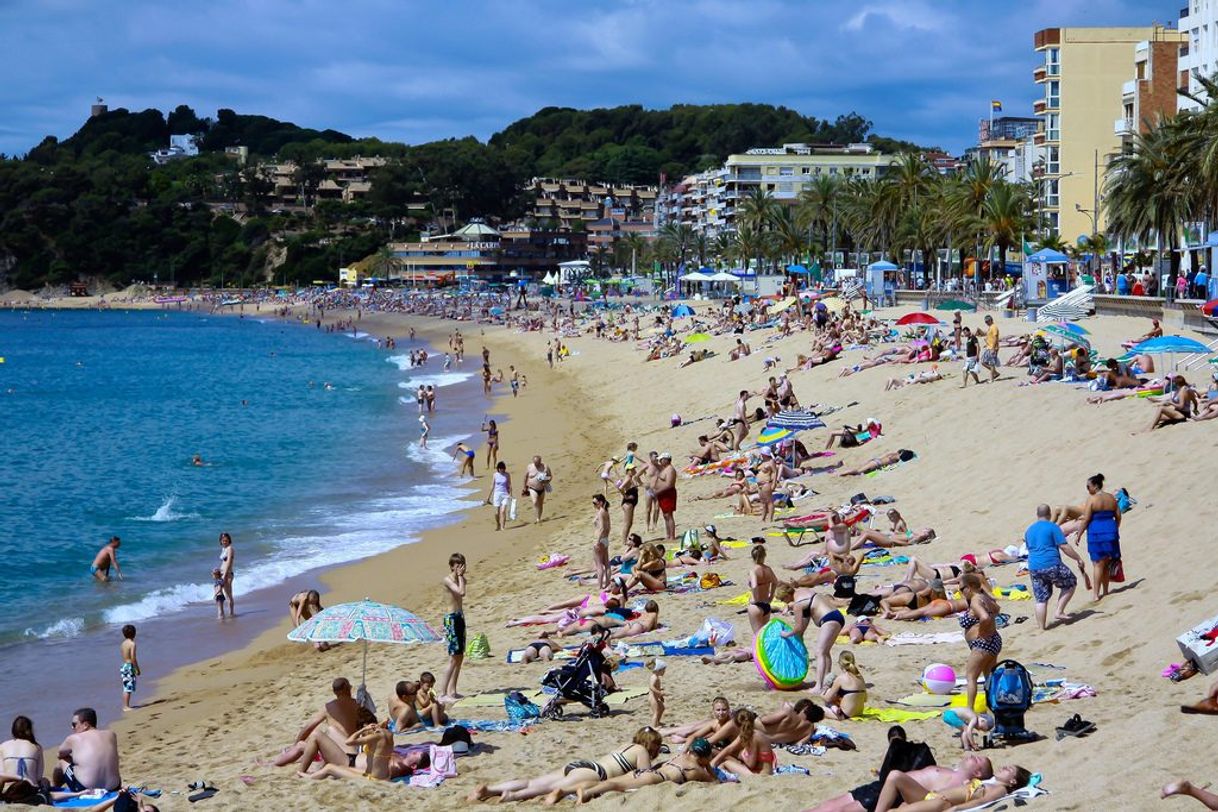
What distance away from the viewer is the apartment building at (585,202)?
160 metres

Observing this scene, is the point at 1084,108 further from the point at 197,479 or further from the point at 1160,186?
the point at 197,479

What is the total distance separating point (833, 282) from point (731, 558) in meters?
54.9

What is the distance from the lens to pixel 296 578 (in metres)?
18.3

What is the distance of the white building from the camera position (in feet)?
152

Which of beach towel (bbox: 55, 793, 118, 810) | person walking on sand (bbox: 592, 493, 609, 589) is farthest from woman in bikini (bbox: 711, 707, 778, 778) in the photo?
person walking on sand (bbox: 592, 493, 609, 589)

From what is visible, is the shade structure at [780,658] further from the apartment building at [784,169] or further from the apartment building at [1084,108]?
the apartment building at [784,169]

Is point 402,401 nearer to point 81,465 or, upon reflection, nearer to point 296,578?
point 81,465

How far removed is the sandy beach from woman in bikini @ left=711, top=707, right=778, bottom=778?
0.21m

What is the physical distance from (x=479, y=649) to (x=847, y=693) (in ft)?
14.1

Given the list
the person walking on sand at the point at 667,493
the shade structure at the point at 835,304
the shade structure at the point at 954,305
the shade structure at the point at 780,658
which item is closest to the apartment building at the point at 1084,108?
the shade structure at the point at 835,304

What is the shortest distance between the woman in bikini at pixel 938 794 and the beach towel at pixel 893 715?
1.94 metres

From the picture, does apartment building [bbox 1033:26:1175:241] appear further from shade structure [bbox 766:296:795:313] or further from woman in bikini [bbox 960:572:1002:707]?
woman in bikini [bbox 960:572:1002:707]

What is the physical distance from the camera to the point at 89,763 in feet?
29.1

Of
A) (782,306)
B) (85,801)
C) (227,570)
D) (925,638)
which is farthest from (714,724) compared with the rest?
(782,306)
